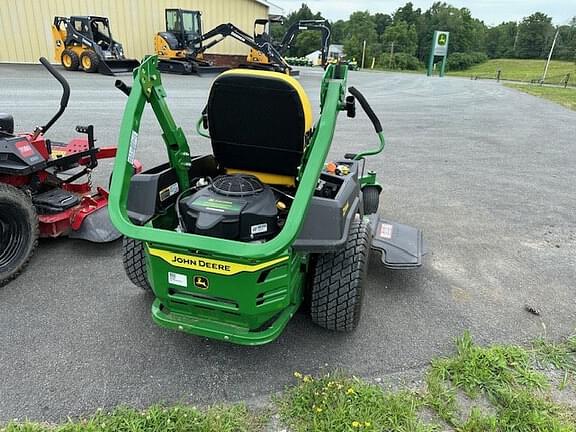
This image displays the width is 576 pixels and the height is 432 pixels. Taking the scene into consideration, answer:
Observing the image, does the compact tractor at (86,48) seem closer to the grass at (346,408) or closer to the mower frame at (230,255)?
the mower frame at (230,255)

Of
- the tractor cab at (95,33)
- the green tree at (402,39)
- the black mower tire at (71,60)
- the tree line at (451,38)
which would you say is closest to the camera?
the tractor cab at (95,33)

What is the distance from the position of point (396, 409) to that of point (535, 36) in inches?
3021

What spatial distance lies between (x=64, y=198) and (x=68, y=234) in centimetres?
29

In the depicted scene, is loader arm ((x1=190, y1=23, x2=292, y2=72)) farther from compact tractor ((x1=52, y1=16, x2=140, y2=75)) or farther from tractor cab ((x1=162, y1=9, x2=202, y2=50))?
compact tractor ((x1=52, y1=16, x2=140, y2=75))

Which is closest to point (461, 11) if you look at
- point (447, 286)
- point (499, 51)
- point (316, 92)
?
point (499, 51)

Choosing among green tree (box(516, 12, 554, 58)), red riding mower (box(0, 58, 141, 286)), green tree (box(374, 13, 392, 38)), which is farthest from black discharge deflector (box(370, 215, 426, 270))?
green tree (box(374, 13, 392, 38))

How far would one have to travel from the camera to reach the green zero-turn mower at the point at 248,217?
2.05m

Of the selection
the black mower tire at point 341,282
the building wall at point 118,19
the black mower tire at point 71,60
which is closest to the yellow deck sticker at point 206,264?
the black mower tire at point 341,282

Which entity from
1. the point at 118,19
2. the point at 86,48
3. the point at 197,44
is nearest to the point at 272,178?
the point at 86,48

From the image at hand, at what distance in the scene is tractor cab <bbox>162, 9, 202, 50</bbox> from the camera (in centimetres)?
1634

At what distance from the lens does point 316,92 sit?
1395cm

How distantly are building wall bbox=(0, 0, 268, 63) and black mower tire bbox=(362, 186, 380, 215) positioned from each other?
59.1ft

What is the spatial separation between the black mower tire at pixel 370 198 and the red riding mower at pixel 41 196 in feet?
6.53

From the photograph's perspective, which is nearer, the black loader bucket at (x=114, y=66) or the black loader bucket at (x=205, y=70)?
the black loader bucket at (x=114, y=66)
